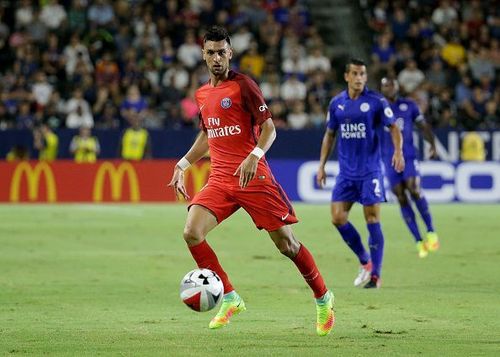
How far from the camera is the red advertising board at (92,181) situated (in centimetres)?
2467

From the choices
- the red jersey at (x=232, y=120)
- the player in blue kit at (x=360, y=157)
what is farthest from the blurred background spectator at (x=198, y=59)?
the red jersey at (x=232, y=120)

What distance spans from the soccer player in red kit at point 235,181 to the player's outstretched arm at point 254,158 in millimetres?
11

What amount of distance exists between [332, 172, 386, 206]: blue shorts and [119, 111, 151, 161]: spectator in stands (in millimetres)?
13811

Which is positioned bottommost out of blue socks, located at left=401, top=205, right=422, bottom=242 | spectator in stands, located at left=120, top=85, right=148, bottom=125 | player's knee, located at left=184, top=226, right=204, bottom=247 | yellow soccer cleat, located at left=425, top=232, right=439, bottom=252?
spectator in stands, located at left=120, top=85, right=148, bottom=125

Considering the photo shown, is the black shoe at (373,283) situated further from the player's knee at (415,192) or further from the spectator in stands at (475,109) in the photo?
the spectator in stands at (475,109)

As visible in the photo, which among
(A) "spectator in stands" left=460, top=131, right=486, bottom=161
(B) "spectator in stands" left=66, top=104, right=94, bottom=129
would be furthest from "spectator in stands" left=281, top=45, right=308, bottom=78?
(B) "spectator in stands" left=66, top=104, right=94, bottom=129

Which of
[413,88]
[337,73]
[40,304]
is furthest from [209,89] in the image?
[337,73]

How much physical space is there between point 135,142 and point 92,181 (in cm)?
161

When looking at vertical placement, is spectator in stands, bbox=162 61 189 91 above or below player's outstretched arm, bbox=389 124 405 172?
below

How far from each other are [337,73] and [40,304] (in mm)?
20326

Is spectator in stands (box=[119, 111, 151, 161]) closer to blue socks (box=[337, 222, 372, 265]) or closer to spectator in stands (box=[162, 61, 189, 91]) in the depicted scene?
spectator in stands (box=[162, 61, 189, 91])

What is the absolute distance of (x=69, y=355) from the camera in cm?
798

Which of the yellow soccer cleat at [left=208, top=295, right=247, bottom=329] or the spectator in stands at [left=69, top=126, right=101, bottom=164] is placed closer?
the yellow soccer cleat at [left=208, top=295, right=247, bottom=329]

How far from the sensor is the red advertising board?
24.7 meters
